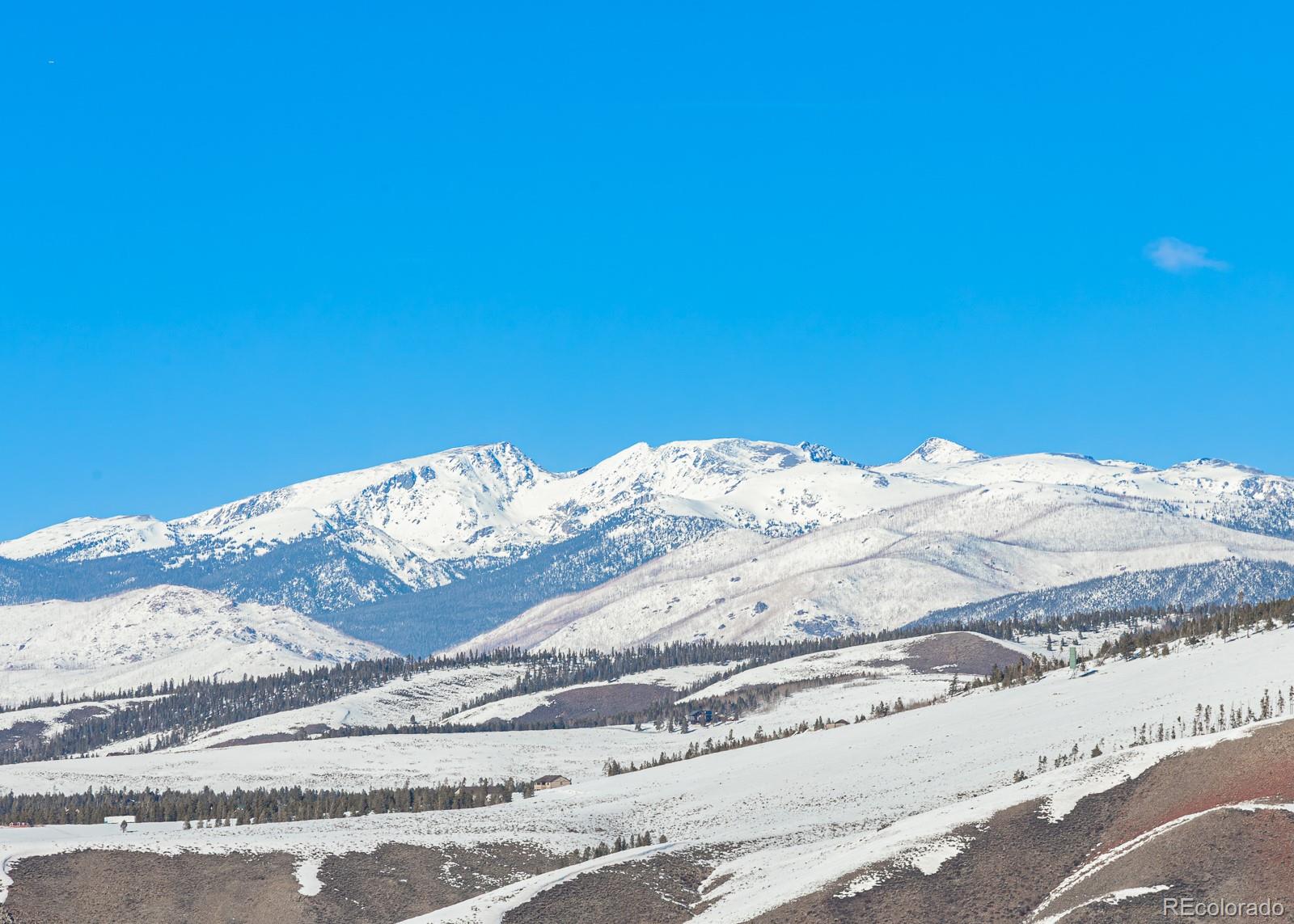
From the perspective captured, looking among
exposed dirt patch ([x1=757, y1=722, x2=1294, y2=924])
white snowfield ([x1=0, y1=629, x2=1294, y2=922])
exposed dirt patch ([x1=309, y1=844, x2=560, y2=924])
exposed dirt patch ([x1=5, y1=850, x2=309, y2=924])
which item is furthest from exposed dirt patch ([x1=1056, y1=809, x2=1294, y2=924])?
exposed dirt patch ([x1=5, y1=850, x2=309, y2=924])

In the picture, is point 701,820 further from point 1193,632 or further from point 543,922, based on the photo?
point 1193,632

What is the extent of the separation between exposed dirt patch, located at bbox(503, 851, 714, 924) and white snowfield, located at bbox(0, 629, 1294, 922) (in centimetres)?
147

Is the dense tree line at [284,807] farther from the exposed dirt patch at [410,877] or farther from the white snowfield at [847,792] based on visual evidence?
the exposed dirt patch at [410,877]

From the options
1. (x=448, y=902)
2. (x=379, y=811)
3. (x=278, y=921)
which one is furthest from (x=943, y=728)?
(x=278, y=921)

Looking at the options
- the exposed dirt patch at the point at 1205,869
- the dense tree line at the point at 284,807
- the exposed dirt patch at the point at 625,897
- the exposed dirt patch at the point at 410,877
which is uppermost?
the dense tree line at the point at 284,807

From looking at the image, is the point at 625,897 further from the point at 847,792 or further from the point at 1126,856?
the point at 847,792

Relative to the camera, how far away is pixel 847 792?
136m

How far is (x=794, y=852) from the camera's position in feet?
358

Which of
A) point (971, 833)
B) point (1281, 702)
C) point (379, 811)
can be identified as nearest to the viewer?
point (971, 833)

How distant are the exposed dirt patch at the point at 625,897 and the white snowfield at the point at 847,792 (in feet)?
4.84

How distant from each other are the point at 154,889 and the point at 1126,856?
62903 millimetres

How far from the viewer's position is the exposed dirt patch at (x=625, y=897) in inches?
3922

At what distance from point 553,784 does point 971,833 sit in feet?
347

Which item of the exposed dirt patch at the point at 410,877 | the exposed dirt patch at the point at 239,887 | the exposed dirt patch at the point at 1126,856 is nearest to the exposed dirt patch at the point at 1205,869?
the exposed dirt patch at the point at 1126,856
